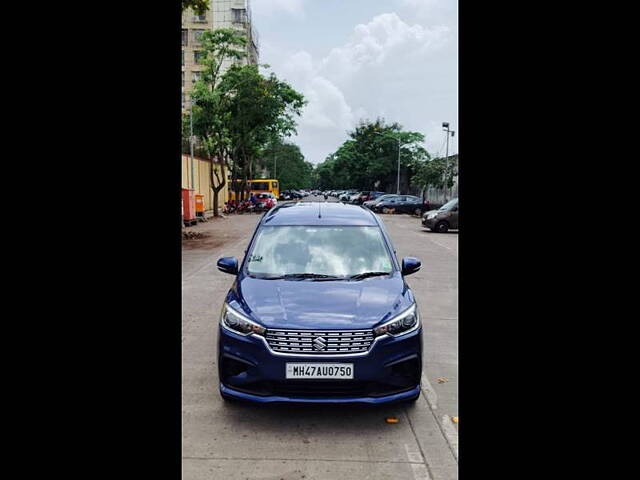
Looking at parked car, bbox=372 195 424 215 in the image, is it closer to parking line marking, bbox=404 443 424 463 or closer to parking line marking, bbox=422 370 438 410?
parking line marking, bbox=422 370 438 410

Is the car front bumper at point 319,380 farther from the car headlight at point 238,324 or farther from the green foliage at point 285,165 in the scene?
the green foliage at point 285,165

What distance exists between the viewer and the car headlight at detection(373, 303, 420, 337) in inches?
167

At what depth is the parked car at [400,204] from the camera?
39.8 m

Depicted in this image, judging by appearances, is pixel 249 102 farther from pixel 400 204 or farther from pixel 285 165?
pixel 285 165

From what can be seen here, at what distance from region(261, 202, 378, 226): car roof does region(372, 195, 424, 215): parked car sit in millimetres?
33529

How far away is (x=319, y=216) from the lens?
604 cm

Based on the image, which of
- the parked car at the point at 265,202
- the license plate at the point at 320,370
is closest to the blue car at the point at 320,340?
the license plate at the point at 320,370

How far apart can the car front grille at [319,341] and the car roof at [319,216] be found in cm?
185

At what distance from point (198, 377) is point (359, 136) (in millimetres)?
66231

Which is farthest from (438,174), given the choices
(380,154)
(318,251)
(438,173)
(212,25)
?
(212,25)

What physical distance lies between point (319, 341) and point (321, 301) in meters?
0.45
